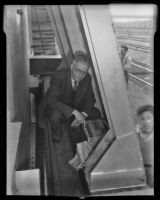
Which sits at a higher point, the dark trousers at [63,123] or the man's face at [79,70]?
the man's face at [79,70]

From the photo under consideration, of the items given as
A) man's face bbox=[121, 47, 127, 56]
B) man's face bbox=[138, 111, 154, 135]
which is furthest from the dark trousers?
man's face bbox=[121, 47, 127, 56]

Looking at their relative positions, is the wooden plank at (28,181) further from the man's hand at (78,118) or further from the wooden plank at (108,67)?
the wooden plank at (108,67)

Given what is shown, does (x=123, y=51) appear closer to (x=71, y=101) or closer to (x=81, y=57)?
(x=81, y=57)

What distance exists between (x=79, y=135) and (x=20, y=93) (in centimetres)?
83

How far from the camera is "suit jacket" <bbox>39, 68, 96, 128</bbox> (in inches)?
147

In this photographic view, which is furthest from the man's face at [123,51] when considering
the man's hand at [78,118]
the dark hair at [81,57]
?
the man's hand at [78,118]

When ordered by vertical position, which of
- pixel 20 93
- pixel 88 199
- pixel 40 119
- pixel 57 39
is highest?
pixel 57 39

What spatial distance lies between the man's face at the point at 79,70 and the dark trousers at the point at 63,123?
1.31ft

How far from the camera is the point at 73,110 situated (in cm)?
A: 373

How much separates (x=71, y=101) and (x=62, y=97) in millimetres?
113

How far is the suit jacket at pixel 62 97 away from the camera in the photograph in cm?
374

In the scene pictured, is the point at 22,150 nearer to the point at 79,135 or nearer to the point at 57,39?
the point at 79,135
